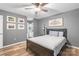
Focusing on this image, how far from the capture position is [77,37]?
132 centimetres

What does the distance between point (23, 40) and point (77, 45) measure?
1.03 m

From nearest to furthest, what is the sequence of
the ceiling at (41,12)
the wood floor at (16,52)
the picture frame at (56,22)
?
the ceiling at (41,12), the wood floor at (16,52), the picture frame at (56,22)

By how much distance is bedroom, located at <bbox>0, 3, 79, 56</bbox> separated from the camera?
1.28 m

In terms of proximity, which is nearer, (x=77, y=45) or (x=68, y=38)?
(x=77, y=45)

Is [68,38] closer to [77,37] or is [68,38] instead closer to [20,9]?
[77,37]

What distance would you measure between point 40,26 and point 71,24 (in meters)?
0.59

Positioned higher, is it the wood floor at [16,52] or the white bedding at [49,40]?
the white bedding at [49,40]

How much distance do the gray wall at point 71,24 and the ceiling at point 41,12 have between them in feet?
0.27

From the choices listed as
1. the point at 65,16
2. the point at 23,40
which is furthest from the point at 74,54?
the point at 23,40

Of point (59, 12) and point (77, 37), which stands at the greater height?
point (59, 12)

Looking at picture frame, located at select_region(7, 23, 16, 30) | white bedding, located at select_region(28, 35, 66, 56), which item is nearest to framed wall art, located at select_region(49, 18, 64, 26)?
white bedding, located at select_region(28, 35, 66, 56)

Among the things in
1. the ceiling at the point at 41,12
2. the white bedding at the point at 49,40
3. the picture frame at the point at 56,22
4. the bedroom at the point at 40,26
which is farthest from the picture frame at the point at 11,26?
the picture frame at the point at 56,22

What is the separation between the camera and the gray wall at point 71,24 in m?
1.30

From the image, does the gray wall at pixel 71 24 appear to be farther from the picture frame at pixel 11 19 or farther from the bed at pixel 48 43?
the picture frame at pixel 11 19
